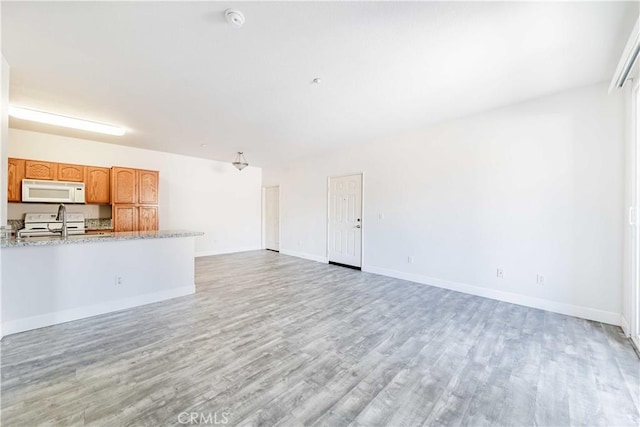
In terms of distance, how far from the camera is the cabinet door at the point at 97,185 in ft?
16.2

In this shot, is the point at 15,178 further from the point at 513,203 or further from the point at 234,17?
the point at 513,203

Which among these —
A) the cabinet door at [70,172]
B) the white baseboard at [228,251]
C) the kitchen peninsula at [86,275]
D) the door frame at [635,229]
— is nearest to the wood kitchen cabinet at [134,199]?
the cabinet door at [70,172]

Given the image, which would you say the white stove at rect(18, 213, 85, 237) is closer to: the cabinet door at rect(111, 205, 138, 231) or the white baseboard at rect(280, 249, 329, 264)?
the cabinet door at rect(111, 205, 138, 231)

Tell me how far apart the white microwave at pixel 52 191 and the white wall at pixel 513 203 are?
570 centimetres

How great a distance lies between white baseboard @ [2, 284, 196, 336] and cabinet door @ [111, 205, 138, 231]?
2.58 m

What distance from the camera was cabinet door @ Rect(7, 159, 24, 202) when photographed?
13.9ft

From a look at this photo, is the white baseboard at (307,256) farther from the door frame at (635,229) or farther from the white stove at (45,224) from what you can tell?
the door frame at (635,229)

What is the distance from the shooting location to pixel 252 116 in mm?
3770

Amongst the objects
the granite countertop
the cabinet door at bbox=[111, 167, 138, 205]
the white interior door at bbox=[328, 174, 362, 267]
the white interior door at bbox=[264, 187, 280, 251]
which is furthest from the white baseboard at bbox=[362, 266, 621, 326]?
the cabinet door at bbox=[111, 167, 138, 205]

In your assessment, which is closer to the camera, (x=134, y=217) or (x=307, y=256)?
(x=134, y=217)

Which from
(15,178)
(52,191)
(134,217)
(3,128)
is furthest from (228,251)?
(3,128)

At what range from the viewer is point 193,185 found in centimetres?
669

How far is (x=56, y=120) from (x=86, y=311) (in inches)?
119

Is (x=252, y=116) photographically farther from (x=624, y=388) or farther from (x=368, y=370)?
(x=624, y=388)
